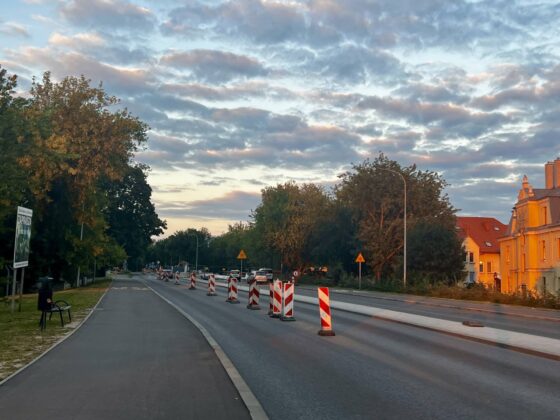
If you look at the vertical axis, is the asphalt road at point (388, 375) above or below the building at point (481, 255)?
below

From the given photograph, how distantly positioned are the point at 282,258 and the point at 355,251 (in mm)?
19712

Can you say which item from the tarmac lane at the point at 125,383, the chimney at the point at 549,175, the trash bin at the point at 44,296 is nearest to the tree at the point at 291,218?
the chimney at the point at 549,175

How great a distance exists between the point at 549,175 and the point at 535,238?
32.6ft

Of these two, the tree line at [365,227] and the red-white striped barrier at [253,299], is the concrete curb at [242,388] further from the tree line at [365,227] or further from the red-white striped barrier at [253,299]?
the tree line at [365,227]

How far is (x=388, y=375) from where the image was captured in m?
9.37

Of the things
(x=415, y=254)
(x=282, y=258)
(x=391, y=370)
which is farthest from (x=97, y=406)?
(x=282, y=258)

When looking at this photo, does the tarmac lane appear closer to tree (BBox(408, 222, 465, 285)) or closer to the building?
tree (BBox(408, 222, 465, 285))

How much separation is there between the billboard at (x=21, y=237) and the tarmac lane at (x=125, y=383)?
27.3 ft

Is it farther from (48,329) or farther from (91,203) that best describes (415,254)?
(48,329)

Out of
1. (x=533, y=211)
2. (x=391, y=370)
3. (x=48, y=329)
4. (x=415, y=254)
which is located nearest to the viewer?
(x=391, y=370)

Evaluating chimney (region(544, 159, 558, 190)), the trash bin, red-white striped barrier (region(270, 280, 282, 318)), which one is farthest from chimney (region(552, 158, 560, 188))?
the trash bin

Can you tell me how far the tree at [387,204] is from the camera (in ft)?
185

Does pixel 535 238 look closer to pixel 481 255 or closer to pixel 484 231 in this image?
pixel 481 255

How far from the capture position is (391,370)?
985 centimetres
